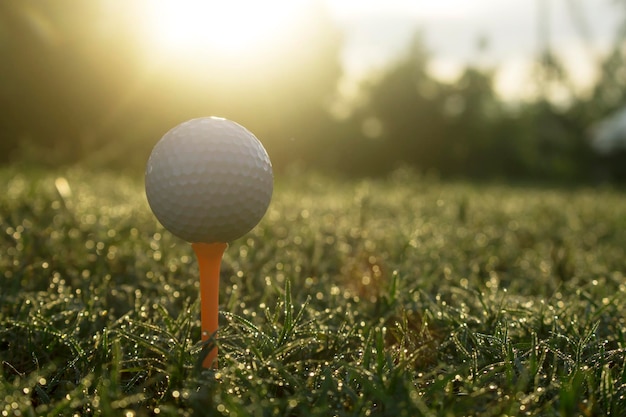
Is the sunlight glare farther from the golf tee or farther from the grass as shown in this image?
the golf tee

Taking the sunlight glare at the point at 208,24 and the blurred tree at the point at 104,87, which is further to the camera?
the blurred tree at the point at 104,87

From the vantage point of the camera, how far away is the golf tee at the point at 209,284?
62.7 inches

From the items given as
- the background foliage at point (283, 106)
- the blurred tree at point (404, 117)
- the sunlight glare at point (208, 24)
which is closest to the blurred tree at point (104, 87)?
the background foliage at point (283, 106)

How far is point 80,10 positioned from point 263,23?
3.84 m

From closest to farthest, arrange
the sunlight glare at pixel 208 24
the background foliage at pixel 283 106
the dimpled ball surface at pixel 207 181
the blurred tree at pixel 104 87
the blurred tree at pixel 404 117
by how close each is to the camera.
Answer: the dimpled ball surface at pixel 207 181, the sunlight glare at pixel 208 24, the blurred tree at pixel 104 87, the background foliage at pixel 283 106, the blurred tree at pixel 404 117

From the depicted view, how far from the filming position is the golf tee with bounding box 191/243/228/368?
1.59 m

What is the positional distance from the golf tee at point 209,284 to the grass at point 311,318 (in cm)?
6

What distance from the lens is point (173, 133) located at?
163 cm

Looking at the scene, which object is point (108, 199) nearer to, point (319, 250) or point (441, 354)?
point (319, 250)

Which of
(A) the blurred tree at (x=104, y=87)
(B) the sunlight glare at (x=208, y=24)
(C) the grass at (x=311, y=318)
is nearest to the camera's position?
(C) the grass at (x=311, y=318)

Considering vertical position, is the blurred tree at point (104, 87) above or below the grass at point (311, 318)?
above

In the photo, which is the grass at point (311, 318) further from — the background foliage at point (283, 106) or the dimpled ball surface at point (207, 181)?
the background foliage at point (283, 106)

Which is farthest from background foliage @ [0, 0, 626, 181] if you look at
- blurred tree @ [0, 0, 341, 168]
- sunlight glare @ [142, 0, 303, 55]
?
sunlight glare @ [142, 0, 303, 55]

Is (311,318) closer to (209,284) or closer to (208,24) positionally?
(209,284)
